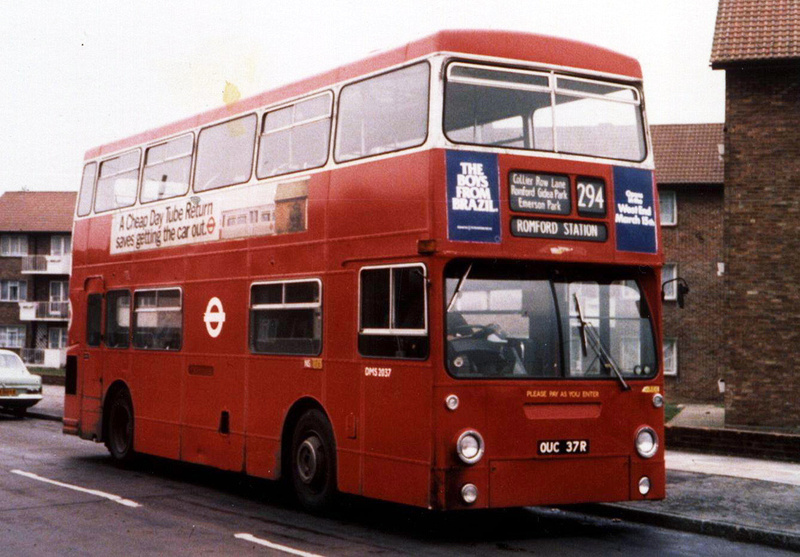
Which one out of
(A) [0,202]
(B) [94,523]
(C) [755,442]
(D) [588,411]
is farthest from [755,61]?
(A) [0,202]

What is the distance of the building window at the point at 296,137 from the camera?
1173 centimetres

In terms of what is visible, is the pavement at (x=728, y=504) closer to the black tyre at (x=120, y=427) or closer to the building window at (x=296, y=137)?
the building window at (x=296, y=137)

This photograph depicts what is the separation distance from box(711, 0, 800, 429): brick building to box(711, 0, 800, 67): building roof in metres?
0.04

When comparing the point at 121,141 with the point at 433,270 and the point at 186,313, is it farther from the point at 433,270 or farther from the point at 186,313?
the point at 433,270

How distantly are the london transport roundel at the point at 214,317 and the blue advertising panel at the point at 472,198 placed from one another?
453 cm

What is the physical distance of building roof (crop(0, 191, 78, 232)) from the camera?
7444 cm

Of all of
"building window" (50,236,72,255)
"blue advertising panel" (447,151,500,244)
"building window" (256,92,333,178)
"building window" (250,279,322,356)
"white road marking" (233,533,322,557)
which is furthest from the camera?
"building window" (50,236,72,255)

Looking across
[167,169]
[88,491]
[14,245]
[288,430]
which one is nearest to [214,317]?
[288,430]

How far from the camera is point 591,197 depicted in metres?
10.4

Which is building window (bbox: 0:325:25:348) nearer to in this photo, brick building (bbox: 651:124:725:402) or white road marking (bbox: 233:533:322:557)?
brick building (bbox: 651:124:725:402)

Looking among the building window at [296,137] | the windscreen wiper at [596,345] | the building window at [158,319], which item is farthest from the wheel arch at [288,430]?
the windscreen wiper at [596,345]

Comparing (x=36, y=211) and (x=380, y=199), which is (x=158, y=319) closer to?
(x=380, y=199)

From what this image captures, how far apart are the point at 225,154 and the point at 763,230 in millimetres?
13130

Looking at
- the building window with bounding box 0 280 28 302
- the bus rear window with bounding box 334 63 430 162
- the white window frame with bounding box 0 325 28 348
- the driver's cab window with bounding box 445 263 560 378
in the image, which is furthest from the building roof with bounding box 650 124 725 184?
the white window frame with bounding box 0 325 28 348
